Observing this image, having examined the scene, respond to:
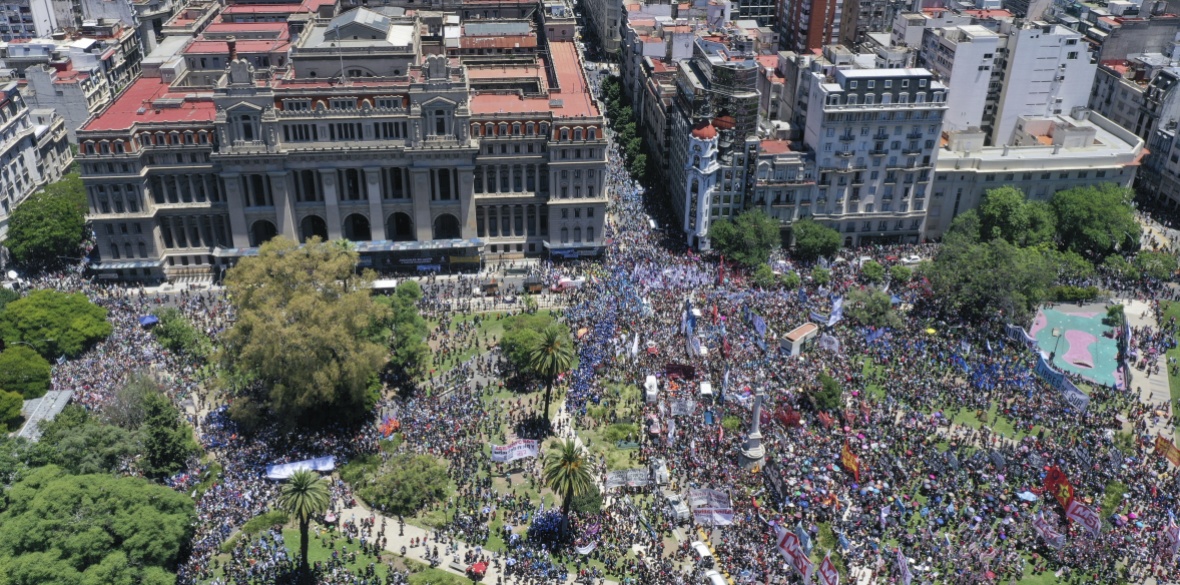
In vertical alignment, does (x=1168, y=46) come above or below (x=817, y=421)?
above

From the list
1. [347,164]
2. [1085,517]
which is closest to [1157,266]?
[1085,517]

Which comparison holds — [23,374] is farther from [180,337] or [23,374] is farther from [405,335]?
[405,335]

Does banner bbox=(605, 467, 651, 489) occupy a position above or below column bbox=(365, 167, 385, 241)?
below

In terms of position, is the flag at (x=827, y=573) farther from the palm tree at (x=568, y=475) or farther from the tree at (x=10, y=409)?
the tree at (x=10, y=409)

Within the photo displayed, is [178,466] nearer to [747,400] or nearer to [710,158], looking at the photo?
[747,400]

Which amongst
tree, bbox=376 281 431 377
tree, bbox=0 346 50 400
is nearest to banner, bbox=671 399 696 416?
tree, bbox=376 281 431 377

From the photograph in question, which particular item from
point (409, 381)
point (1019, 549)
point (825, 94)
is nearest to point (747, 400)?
point (1019, 549)

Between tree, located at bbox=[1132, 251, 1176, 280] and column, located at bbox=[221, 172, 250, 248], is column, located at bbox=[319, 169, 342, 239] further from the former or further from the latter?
tree, located at bbox=[1132, 251, 1176, 280]
